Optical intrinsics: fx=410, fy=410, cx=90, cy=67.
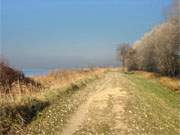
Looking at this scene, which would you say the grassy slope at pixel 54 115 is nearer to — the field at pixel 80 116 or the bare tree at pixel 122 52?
the field at pixel 80 116

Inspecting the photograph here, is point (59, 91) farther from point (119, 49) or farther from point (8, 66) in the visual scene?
point (119, 49)

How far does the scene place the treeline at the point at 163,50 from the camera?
225 ft

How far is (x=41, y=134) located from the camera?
1570 cm

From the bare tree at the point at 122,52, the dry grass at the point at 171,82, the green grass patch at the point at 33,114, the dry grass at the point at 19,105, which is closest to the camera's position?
the green grass patch at the point at 33,114

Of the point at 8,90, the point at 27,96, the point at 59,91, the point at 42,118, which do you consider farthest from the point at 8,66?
the point at 42,118

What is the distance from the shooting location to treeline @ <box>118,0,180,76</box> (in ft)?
225

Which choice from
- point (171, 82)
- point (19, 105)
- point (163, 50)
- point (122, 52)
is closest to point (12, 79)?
point (19, 105)

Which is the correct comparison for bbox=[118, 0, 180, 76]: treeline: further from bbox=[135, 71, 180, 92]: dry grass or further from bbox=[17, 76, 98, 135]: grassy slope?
bbox=[17, 76, 98, 135]: grassy slope

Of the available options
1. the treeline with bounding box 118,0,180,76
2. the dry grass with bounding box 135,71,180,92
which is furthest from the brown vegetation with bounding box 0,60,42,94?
the treeline with bounding box 118,0,180,76

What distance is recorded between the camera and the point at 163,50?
7506cm

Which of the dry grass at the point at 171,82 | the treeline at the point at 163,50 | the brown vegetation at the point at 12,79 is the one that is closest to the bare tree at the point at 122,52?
the treeline at the point at 163,50

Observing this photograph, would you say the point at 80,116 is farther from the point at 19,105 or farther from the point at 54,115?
the point at 19,105

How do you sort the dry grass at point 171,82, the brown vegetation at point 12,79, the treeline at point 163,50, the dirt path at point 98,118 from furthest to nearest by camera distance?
the treeline at point 163,50
the dry grass at point 171,82
the brown vegetation at point 12,79
the dirt path at point 98,118

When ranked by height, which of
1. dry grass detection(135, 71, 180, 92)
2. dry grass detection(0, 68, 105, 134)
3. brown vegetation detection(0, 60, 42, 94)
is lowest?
dry grass detection(135, 71, 180, 92)
